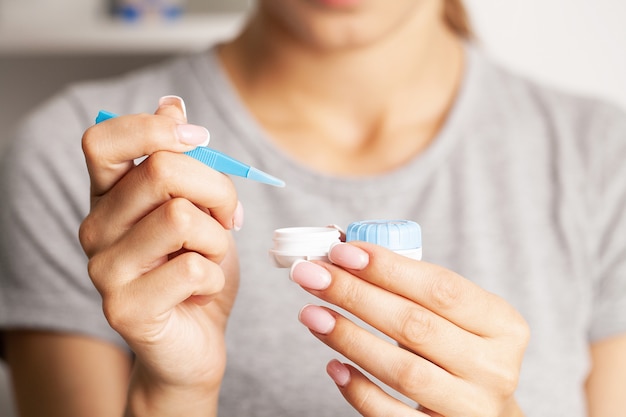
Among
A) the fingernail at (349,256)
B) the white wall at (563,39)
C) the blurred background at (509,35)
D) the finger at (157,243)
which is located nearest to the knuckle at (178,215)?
the finger at (157,243)

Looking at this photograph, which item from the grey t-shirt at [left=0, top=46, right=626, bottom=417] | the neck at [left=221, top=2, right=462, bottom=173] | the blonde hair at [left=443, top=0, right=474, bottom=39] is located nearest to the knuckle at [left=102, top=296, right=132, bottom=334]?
the grey t-shirt at [left=0, top=46, right=626, bottom=417]

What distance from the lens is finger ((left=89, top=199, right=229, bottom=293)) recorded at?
0.52 m

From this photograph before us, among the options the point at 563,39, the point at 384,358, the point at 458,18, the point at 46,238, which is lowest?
the point at 46,238

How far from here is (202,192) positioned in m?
0.53

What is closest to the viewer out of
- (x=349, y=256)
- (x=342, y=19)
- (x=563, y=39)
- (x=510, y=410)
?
(x=349, y=256)

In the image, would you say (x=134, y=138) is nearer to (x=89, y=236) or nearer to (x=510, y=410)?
(x=89, y=236)

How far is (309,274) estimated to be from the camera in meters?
0.51

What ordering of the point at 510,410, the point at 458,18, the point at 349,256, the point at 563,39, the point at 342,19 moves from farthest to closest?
1. the point at 563,39
2. the point at 458,18
3. the point at 342,19
4. the point at 510,410
5. the point at 349,256

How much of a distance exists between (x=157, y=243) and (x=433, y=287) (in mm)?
201

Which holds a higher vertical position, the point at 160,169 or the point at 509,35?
the point at 509,35

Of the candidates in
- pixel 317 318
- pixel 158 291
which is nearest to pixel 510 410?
pixel 317 318

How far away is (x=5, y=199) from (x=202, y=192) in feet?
1.63

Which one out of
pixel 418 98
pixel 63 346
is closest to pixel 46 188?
pixel 63 346

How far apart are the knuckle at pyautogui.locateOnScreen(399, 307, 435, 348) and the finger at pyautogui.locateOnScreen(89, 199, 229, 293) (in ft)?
0.48
